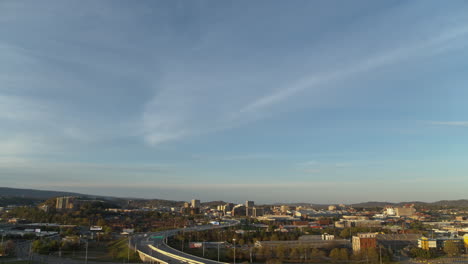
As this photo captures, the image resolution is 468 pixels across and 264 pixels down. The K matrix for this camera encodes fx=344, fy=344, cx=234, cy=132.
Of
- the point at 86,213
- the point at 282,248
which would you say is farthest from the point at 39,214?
the point at 282,248

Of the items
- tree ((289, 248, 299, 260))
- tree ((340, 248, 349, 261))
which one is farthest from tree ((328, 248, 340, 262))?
tree ((289, 248, 299, 260))

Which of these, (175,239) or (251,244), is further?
(175,239)

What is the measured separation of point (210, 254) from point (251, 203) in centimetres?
15074

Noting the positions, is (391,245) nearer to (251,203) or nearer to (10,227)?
(10,227)

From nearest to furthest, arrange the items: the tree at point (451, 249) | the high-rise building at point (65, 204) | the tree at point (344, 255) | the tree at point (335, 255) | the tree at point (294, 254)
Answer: the tree at point (344, 255)
the tree at point (335, 255)
the tree at point (294, 254)
the tree at point (451, 249)
the high-rise building at point (65, 204)

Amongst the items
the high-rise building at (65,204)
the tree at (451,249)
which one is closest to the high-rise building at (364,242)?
the tree at (451,249)

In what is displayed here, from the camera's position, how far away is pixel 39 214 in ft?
235

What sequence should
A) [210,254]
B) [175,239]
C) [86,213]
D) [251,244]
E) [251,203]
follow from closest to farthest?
[210,254], [251,244], [175,239], [86,213], [251,203]

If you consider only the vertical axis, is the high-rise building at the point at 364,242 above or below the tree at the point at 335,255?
above

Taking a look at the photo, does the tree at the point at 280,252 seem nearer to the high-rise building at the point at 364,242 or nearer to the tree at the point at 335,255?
the tree at the point at 335,255

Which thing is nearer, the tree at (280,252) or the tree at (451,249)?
the tree at (280,252)

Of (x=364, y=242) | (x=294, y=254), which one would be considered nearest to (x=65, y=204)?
(x=294, y=254)

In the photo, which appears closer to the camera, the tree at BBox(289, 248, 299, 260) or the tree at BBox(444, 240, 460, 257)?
the tree at BBox(289, 248, 299, 260)

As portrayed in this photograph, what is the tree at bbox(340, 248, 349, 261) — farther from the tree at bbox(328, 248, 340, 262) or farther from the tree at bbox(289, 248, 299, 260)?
the tree at bbox(289, 248, 299, 260)
